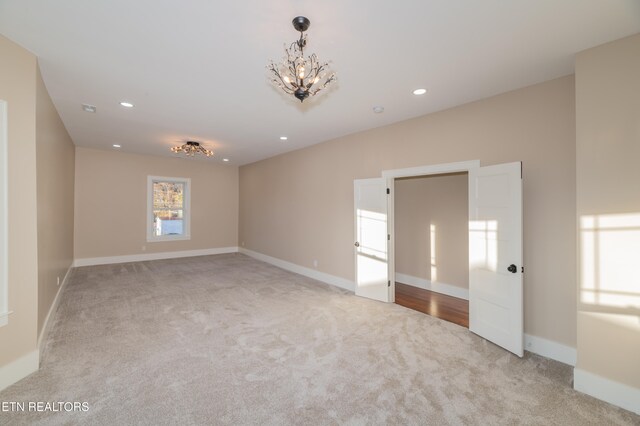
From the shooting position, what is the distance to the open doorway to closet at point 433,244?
4707mm

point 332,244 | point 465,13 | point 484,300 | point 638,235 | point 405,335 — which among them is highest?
point 465,13

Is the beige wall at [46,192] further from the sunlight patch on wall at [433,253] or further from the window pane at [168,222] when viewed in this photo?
the sunlight patch on wall at [433,253]

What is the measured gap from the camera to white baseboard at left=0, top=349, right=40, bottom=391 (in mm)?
2279

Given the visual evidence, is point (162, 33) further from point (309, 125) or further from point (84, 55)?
point (309, 125)

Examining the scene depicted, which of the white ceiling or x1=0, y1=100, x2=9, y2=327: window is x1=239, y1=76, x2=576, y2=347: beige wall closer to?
the white ceiling

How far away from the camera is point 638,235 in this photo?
213 centimetres

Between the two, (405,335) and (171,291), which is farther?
(171,291)

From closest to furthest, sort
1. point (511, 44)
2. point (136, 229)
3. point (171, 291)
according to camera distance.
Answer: point (511, 44) < point (171, 291) < point (136, 229)

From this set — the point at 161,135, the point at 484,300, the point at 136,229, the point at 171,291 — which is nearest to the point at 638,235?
the point at 484,300

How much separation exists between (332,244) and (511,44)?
13.2ft

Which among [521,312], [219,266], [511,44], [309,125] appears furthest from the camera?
[219,266]

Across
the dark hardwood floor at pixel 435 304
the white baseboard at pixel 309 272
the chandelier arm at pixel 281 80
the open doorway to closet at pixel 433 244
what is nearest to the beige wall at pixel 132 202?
the white baseboard at pixel 309 272

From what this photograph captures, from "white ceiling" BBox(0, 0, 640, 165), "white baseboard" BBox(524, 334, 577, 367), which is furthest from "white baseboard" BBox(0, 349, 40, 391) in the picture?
"white baseboard" BBox(524, 334, 577, 367)

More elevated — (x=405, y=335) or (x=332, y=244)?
(x=332, y=244)
